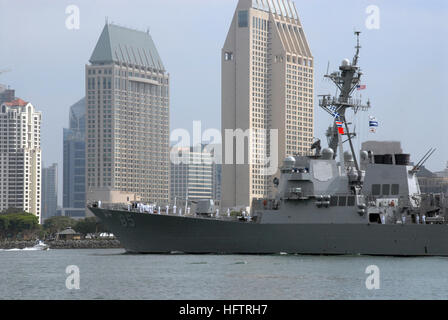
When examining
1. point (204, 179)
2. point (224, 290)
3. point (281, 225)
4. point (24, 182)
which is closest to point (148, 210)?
point (281, 225)

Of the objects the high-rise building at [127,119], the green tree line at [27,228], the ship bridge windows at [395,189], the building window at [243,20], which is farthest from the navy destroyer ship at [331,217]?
the high-rise building at [127,119]

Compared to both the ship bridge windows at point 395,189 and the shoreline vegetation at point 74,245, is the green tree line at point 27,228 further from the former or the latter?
the ship bridge windows at point 395,189

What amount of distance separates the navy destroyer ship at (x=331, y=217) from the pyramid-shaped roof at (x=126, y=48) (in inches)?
4138

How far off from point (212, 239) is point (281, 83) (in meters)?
78.0

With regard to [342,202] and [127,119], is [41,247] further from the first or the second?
[127,119]

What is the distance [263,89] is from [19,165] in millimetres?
49149

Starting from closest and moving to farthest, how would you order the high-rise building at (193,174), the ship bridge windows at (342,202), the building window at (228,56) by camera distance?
the ship bridge windows at (342,202) < the building window at (228,56) < the high-rise building at (193,174)

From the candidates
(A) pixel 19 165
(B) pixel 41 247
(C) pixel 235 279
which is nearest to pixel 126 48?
(A) pixel 19 165

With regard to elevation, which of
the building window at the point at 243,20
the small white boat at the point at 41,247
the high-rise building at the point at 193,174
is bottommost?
the small white boat at the point at 41,247

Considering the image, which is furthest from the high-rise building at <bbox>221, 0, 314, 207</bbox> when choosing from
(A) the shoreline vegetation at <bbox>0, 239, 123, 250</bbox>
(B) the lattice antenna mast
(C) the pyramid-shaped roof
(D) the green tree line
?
(B) the lattice antenna mast

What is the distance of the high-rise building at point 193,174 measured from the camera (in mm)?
173875

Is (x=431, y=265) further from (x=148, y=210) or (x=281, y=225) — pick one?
(x=148, y=210)

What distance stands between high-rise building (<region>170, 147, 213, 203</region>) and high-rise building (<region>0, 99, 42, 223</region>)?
33626mm

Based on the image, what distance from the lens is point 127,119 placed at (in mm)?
149125
